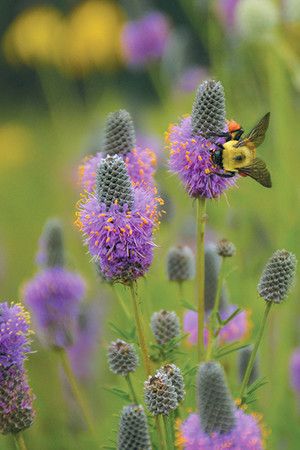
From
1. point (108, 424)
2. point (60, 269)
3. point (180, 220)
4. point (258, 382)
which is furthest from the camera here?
point (180, 220)

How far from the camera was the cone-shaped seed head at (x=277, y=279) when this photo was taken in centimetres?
194

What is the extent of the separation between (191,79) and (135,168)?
14.2ft

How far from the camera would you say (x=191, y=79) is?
639 cm

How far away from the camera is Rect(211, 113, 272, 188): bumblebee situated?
2.01 metres

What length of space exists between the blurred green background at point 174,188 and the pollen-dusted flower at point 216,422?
507mm

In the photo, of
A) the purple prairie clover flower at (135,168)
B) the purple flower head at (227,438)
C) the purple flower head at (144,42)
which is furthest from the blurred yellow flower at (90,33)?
the purple flower head at (227,438)

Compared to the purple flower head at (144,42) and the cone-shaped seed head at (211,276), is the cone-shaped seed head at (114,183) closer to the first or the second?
the cone-shaped seed head at (211,276)

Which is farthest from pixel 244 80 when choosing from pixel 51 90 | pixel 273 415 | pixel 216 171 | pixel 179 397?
pixel 51 90

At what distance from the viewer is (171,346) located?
83.9 inches

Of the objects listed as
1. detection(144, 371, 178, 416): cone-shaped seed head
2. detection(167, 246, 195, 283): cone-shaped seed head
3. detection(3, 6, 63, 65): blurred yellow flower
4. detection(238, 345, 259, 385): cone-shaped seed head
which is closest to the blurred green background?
detection(3, 6, 63, 65): blurred yellow flower

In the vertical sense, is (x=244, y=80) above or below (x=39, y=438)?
above

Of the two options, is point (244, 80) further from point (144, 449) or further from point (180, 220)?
point (144, 449)

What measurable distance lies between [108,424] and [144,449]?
57.0 inches

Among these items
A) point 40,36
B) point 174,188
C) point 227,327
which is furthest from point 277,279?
point 40,36
